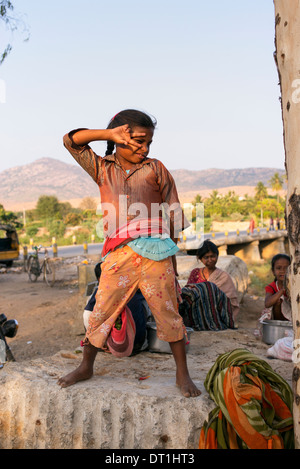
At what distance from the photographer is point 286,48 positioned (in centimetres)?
184

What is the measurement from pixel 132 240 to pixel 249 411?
102 cm

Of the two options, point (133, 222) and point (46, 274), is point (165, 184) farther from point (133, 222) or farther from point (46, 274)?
point (46, 274)

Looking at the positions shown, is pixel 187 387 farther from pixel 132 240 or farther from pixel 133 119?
pixel 133 119

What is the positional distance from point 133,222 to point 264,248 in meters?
20.8

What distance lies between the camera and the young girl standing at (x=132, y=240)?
2.29m

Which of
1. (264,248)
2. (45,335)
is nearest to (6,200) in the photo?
(264,248)

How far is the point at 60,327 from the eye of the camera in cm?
670

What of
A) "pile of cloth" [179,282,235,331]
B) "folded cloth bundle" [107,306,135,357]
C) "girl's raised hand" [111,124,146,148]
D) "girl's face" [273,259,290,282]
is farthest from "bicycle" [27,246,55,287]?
"girl's raised hand" [111,124,146,148]

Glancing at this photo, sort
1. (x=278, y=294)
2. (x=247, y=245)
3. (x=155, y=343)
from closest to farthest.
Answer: (x=155, y=343), (x=278, y=294), (x=247, y=245)

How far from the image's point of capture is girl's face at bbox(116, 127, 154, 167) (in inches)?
89.5

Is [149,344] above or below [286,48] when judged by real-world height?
below

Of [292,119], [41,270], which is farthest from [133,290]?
[41,270]

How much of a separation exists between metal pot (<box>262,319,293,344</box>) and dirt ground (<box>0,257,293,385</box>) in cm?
8

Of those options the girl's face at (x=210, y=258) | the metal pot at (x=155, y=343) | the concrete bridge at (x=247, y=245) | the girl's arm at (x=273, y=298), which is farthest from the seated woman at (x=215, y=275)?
the concrete bridge at (x=247, y=245)
